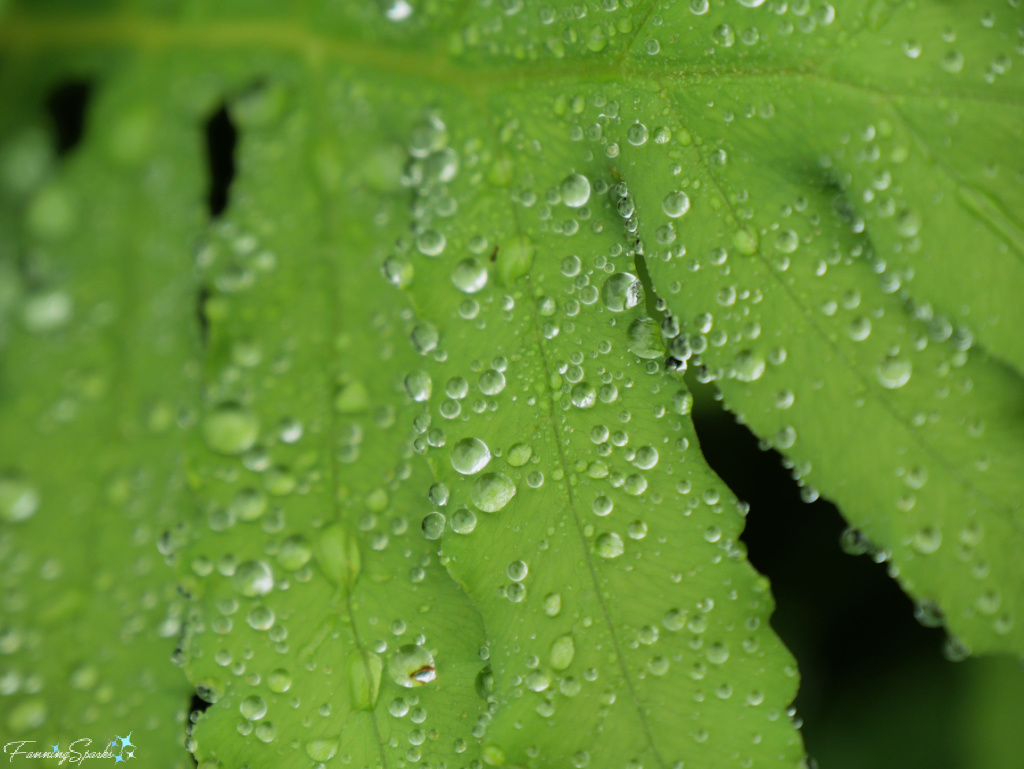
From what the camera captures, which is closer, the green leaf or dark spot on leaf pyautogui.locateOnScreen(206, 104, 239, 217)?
the green leaf

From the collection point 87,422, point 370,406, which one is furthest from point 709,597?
point 87,422

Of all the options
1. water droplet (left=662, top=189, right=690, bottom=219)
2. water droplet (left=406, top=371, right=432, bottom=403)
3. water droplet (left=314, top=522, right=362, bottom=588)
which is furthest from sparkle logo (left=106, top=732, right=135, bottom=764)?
water droplet (left=662, top=189, right=690, bottom=219)

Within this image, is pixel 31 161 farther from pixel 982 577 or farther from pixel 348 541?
pixel 982 577

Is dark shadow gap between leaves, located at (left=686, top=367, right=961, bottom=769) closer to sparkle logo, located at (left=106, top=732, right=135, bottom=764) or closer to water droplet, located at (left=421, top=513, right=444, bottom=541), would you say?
water droplet, located at (left=421, top=513, right=444, bottom=541)

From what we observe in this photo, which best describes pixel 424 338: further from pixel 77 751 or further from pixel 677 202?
pixel 77 751

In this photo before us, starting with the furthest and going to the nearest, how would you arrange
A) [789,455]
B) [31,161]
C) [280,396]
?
[789,455] < [280,396] < [31,161]

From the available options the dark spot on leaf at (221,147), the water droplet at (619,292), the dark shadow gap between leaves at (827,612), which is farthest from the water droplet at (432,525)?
the dark shadow gap between leaves at (827,612)
